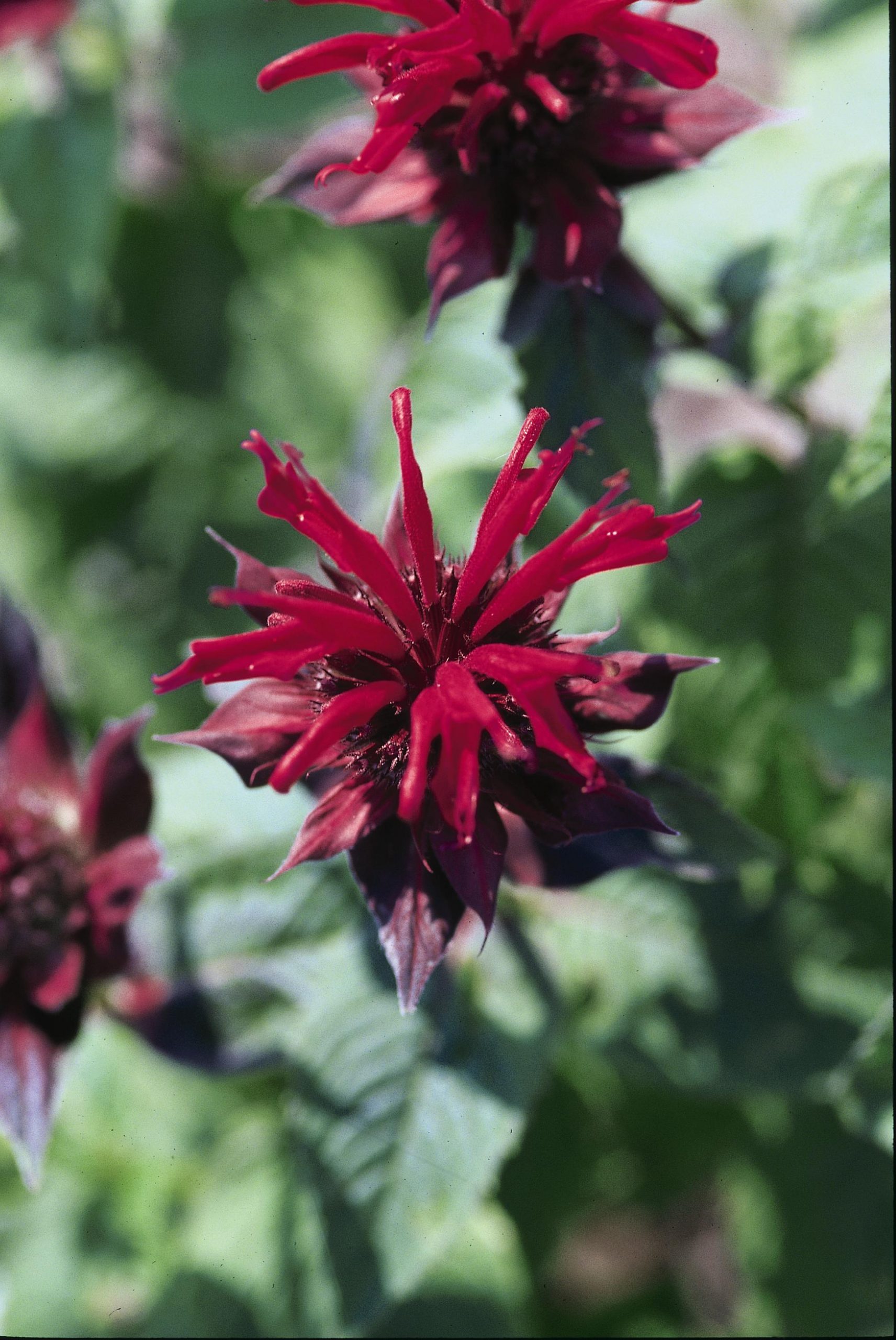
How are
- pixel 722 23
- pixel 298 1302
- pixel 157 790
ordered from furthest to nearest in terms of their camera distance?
1. pixel 722 23
2. pixel 157 790
3. pixel 298 1302

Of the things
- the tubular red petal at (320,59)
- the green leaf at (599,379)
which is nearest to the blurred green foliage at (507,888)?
the green leaf at (599,379)

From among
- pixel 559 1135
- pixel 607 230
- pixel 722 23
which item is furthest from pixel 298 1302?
pixel 722 23

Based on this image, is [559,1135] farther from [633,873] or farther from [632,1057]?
[633,873]

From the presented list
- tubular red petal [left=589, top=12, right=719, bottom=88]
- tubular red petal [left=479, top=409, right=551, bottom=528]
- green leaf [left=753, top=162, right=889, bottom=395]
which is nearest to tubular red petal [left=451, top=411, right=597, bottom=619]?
tubular red petal [left=479, top=409, right=551, bottom=528]

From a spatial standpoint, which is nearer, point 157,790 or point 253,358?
point 157,790

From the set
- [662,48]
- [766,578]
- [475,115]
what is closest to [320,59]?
[475,115]

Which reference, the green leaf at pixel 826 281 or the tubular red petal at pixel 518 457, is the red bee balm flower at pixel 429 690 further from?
the green leaf at pixel 826 281

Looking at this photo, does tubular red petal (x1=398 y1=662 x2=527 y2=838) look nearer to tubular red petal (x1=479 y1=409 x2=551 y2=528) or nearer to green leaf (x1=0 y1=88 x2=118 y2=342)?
tubular red petal (x1=479 y1=409 x2=551 y2=528)

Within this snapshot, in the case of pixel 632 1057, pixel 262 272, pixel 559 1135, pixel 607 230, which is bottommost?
pixel 559 1135

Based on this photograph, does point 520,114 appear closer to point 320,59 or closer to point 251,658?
point 320,59
